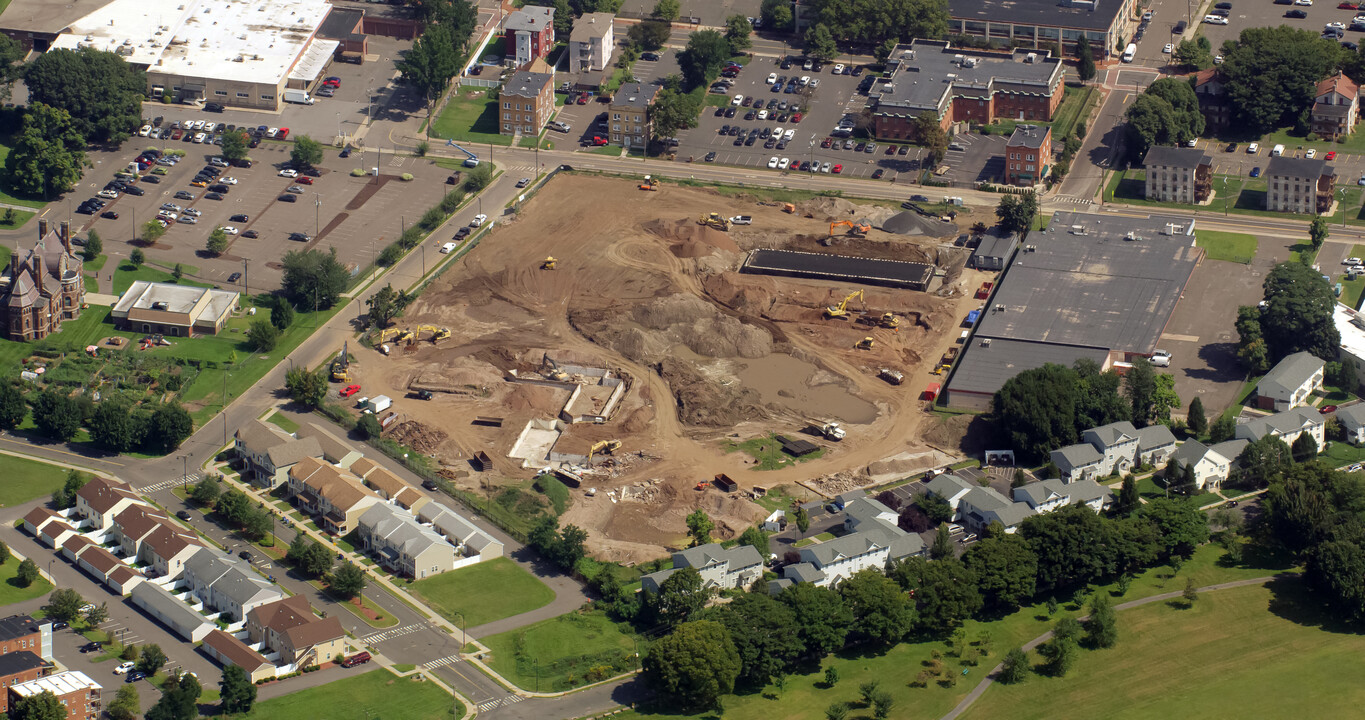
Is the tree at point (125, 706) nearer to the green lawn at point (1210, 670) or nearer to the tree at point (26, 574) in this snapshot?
the tree at point (26, 574)

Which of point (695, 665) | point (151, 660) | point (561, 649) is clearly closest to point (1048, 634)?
point (695, 665)

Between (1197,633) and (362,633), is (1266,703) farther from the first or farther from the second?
(362,633)

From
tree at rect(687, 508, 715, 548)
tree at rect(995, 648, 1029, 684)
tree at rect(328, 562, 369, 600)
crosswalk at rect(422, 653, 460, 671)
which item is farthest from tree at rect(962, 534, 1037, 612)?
tree at rect(328, 562, 369, 600)

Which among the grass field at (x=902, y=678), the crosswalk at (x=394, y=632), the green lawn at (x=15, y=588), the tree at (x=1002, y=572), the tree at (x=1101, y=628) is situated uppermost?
the tree at (x=1002, y=572)

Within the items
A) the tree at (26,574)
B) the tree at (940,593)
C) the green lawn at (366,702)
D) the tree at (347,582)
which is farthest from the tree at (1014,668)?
the tree at (26,574)

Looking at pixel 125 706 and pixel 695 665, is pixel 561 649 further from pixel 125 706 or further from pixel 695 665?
pixel 125 706
